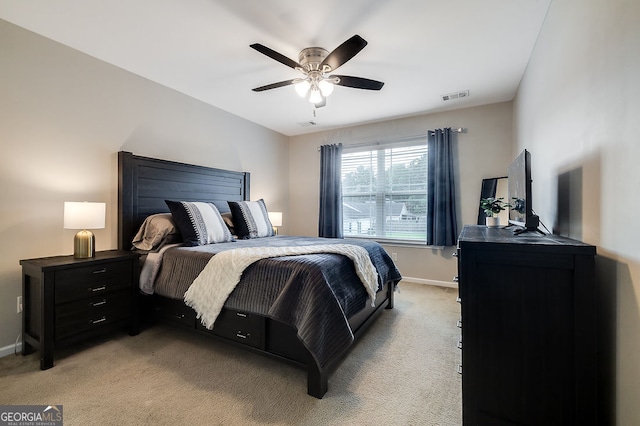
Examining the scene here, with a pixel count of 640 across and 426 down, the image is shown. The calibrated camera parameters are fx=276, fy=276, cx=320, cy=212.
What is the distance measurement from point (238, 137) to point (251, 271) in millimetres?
2852

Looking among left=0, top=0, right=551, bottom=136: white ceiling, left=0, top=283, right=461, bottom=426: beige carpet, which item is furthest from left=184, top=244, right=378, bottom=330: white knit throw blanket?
left=0, top=0, right=551, bottom=136: white ceiling

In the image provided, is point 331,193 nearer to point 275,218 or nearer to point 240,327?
point 275,218

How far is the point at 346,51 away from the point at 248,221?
7.23 ft

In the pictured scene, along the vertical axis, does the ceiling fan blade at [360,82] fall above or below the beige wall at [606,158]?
above

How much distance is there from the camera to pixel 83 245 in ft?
7.54

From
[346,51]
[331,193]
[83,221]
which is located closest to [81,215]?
[83,221]

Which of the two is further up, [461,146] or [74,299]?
[461,146]

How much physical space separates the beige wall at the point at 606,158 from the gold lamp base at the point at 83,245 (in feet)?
10.9

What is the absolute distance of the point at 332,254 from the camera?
7.27 feet

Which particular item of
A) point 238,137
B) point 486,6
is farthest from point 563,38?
point 238,137

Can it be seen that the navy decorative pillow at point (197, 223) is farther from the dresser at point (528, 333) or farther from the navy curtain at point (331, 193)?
the dresser at point (528, 333)

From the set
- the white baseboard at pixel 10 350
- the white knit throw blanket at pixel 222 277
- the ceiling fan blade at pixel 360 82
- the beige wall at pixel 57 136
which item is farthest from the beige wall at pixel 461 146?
the white baseboard at pixel 10 350

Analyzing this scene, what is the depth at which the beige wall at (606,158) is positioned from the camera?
3.24ft

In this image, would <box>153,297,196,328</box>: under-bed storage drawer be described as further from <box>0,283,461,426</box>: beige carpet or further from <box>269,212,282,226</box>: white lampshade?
<box>269,212,282,226</box>: white lampshade
